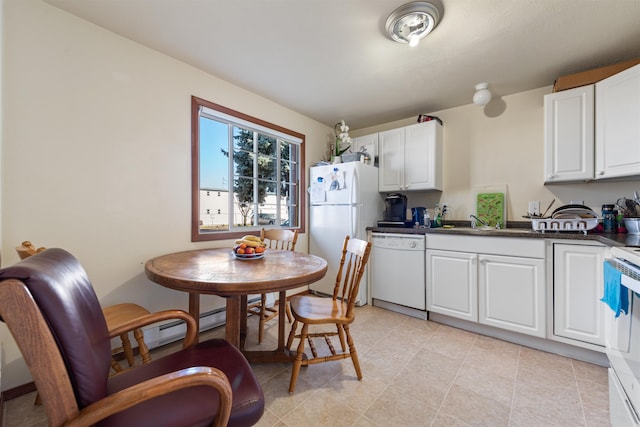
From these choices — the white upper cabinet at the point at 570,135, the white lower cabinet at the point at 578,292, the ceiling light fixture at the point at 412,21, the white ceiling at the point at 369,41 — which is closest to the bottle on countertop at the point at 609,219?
the white upper cabinet at the point at 570,135

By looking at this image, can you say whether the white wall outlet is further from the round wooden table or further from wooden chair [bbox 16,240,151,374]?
wooden chair [bbox 16,240,151,374]

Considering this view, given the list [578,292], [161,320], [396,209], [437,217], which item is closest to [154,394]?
[161,320]

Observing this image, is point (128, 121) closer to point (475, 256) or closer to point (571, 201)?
point (475, 256)

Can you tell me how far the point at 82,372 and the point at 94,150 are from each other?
1.73 meters

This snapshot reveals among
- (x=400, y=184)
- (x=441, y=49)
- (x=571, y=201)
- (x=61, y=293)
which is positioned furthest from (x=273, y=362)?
(x=571, y=201)

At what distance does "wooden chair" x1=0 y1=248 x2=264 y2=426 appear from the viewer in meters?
0.55

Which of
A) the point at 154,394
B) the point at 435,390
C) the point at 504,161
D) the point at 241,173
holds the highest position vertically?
the point at 504,161

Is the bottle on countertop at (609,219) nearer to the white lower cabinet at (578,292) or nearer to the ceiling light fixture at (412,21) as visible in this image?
the white lower cabinet at (578,292)

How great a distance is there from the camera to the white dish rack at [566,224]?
6.38 feet

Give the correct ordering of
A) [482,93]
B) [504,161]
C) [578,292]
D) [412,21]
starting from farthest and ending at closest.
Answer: [504,161]
[482,93]
[578,292]
[412,21]

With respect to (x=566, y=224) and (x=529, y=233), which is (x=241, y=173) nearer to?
(x=529, y=233)

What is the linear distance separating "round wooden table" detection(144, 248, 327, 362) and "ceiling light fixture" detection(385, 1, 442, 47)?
166 centimetres

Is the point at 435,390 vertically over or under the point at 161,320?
under

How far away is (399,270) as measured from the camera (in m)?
2.76
